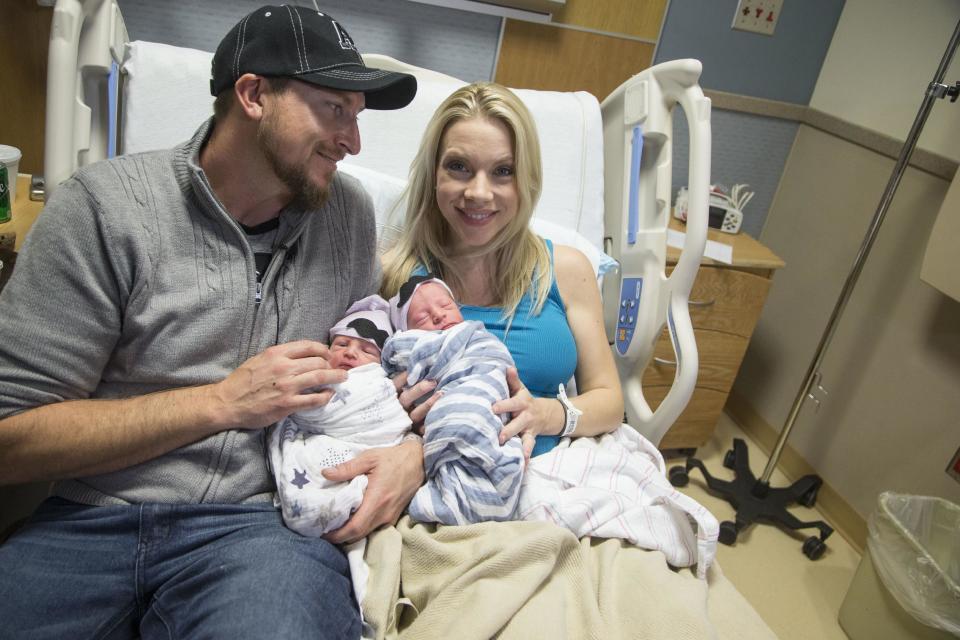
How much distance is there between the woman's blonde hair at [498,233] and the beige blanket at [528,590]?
57cm

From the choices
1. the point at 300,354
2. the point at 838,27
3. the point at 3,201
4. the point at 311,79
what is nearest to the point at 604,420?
the point at 300,354

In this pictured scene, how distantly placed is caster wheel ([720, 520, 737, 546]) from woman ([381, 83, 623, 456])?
1127 millimetres

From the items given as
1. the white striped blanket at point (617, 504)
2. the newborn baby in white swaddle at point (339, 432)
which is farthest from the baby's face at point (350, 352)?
the white striped blanket at point (617, 504)

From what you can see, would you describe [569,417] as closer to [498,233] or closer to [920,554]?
[498,233]

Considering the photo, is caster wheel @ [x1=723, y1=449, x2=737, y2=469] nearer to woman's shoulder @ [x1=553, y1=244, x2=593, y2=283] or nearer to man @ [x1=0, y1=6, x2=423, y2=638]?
woman's shoulder @ [x1=553, y1=244, x2=593, y2=283]

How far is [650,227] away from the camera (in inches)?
79.0

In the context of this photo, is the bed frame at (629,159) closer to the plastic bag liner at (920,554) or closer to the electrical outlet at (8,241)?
the electrical outlet at (8,241)

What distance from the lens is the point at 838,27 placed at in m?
2.90

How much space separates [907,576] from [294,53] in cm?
208

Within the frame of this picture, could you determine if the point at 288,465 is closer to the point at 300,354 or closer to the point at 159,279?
the point at 300,354

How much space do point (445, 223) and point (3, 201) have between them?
3.37 ft

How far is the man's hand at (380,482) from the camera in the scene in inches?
47.8

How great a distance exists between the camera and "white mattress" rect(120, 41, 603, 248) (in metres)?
1.77

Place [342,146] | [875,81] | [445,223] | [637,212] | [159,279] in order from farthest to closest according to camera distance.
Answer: [875,81]
[637,212]
[445,223]
[342,146]
[159,279]
